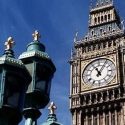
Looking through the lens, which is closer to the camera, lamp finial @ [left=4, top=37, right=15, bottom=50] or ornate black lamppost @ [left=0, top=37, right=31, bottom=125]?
ornate black lamppost @ [left=0, top=37, right=31, bottom=125]

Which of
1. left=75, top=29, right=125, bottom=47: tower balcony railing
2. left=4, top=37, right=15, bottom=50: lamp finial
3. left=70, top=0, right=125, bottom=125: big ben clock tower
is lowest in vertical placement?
left=4, top=37, right=15, bottom=50: lamp finial

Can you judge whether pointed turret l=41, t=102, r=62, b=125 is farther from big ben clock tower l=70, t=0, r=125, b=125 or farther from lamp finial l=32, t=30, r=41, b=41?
big ben clock tower l=70, t=0, r=125, b=125

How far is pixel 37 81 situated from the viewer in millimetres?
6770

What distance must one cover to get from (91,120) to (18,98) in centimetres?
3806

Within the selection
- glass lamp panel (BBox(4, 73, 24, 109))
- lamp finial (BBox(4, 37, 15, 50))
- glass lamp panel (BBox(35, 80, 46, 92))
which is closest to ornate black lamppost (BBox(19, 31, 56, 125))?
glass lamp panel (BBox(35, 80, 46, 92))

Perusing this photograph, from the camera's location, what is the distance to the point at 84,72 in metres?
46.3

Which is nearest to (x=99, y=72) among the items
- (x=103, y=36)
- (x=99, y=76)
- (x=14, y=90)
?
(x=99, y=76)

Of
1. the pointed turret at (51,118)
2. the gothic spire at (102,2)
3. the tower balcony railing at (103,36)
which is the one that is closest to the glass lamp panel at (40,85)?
the pointed turret at (51,118)

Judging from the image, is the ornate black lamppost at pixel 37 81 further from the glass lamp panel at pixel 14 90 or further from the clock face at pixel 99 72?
the clock face at pixel 99 72

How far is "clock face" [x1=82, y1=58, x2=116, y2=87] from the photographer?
44.8 m

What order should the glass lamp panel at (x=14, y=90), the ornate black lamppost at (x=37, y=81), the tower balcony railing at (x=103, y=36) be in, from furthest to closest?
the tower balcony railing at (x=103, y=36)
the ornate black lamppost at (x=37, y=81)
the glass lamp panel at (x=14, y=90)

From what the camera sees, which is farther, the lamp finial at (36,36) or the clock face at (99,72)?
the clock face at (99,72)

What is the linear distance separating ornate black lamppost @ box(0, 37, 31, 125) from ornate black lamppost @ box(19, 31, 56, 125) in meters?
0.32

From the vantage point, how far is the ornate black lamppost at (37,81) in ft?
22.1
